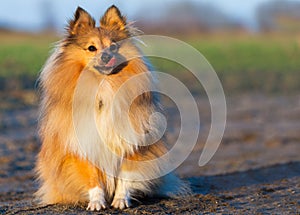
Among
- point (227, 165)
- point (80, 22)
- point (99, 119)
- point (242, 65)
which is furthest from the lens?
point (242, 65)

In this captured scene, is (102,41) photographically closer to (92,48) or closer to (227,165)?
(92,48)

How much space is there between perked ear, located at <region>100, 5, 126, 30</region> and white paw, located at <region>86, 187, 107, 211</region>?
5.54ft

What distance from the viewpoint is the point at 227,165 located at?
10.0m

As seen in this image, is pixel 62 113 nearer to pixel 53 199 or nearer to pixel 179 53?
pixel 53 199

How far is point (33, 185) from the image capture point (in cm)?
854

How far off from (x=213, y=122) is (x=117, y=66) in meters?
9.70

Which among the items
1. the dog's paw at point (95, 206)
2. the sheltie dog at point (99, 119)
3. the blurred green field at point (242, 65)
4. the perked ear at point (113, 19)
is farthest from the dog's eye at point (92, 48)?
the blurred green field at point (242, 65)

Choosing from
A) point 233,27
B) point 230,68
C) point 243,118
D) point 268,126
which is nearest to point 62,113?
point 268,126

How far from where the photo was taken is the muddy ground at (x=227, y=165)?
20.9 feet

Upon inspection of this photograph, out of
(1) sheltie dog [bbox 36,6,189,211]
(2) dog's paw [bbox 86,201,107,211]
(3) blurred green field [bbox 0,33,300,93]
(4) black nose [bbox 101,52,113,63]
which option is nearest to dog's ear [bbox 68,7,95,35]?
(1) sheltie dog [bbox 36,6,189,211]

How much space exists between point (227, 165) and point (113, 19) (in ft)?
14.3

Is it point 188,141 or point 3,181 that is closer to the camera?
point 3,181

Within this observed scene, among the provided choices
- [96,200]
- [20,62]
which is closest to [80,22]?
[96,200]

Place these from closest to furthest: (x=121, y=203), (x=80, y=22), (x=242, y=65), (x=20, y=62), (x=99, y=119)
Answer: (x=99, y=119)
(x=121, y=203)
(x=80, y=22)
(x=20, y=62)
(x=242, y=65)
